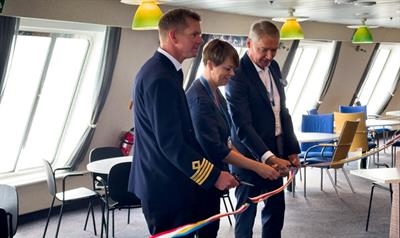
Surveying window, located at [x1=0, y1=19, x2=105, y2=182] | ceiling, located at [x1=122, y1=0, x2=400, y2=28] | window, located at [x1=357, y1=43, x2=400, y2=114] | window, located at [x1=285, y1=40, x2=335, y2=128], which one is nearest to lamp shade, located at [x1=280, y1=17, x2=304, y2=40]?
ceiling, located at [x1=122, y1=0, x2=400, y2=28]

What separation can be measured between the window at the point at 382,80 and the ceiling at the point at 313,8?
394 centimetres

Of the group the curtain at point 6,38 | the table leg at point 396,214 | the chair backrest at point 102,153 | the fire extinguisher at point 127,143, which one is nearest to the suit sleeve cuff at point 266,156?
the table leg at point 396,214

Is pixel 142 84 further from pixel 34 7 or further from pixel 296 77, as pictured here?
pixel 296 77

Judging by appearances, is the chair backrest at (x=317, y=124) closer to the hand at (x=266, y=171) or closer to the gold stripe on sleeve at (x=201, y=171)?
the hand at (x=266, y=171)

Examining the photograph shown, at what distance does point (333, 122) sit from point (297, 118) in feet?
12.8

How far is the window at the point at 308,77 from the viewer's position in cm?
1075

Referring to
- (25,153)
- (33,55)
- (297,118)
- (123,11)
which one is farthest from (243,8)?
(297,118)

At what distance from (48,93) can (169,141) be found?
4.38m

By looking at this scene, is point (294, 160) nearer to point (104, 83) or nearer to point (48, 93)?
point (104, 83)

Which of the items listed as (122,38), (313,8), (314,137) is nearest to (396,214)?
(314,137)

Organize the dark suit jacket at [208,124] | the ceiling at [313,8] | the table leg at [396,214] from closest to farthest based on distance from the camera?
the dark suit jacket at [208,124], the table leg at [396,214], the ceiling at [313,8]

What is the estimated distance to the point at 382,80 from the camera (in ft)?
44.1

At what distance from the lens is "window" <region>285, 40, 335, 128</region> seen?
10.8m

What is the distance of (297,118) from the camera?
11.0 m
